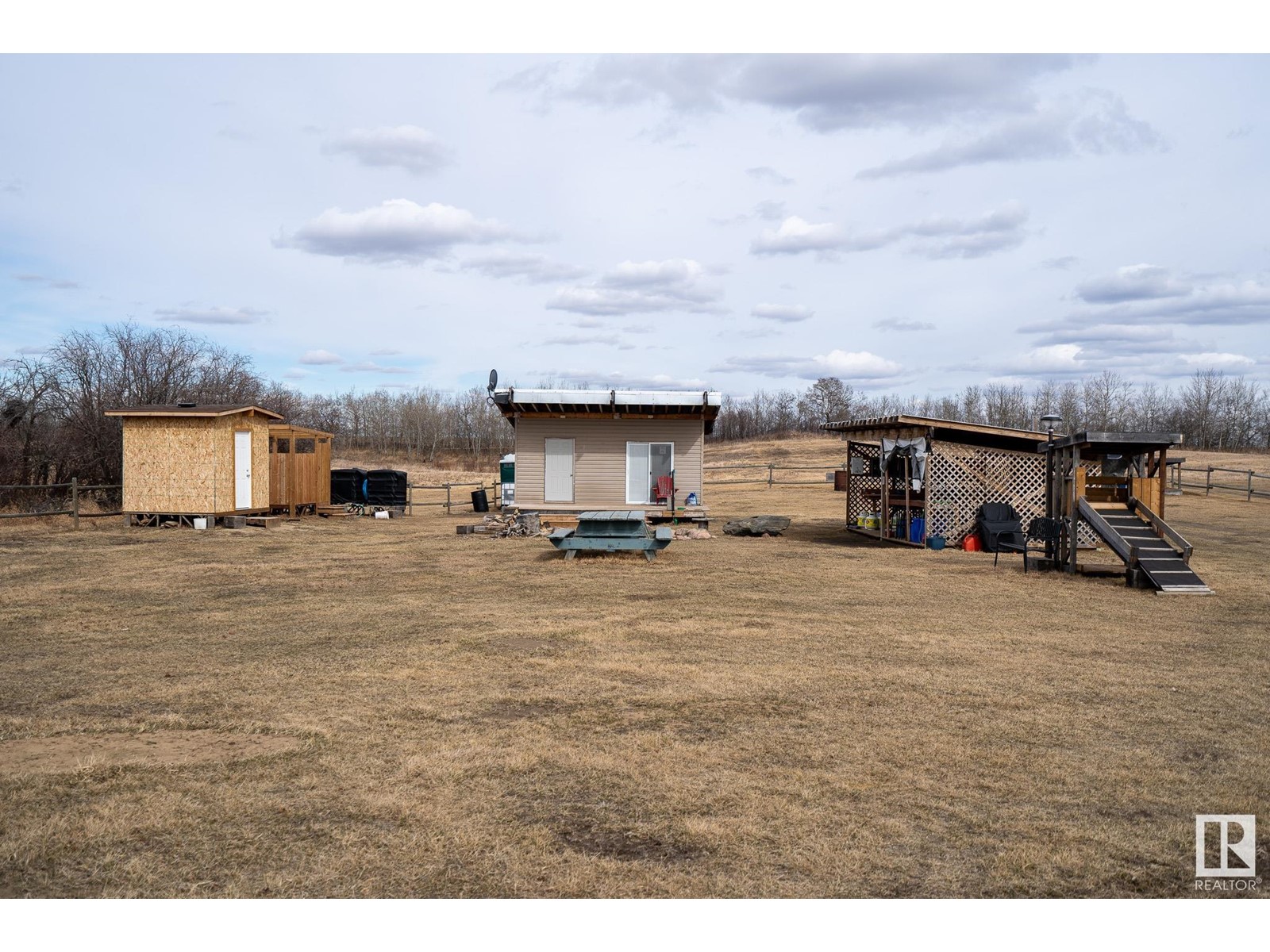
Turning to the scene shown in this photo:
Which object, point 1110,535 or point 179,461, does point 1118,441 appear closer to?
point 1110,535

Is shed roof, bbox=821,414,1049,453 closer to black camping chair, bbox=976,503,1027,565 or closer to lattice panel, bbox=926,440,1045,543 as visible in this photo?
lattice panel, bbox=926,440,1045,543

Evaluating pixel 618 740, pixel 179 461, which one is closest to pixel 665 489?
pixel 179 461

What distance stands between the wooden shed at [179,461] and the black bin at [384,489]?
18.0 ft

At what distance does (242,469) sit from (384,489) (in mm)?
5331

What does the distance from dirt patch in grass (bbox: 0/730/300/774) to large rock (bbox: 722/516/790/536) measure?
14566 millimetres

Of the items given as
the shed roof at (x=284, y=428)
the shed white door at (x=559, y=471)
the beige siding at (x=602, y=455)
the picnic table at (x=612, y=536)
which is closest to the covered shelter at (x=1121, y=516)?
the picnic table at (x=612, y=536)

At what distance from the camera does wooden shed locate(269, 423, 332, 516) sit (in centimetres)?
A: 2286

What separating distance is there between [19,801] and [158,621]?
524 centimetres

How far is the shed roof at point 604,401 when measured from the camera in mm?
19172

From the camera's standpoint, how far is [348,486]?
1046 inches

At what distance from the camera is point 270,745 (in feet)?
17.8

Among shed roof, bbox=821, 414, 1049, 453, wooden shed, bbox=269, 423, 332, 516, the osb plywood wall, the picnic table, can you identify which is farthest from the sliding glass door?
wooden shed, bbox=269, 423, 332, 516

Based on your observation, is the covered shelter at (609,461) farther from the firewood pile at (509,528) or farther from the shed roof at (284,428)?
the shed roof at (284,428)

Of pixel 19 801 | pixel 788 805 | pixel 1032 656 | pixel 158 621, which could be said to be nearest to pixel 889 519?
pixel 1032 656
